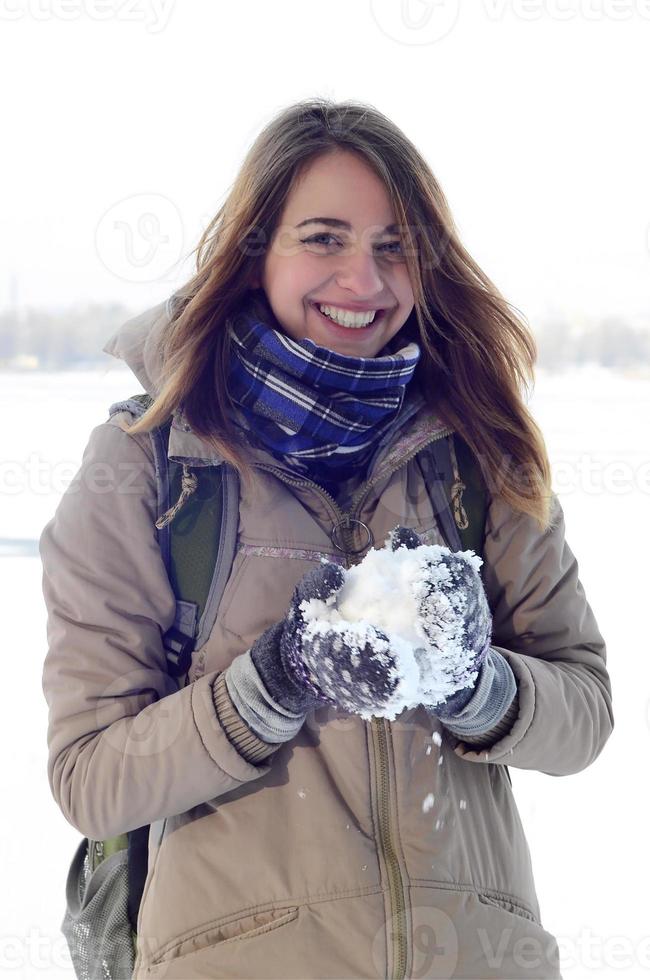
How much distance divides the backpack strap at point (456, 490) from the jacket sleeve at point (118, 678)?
44cm

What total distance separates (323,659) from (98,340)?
365 centimetres

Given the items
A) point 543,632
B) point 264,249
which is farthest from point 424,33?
point 543,632

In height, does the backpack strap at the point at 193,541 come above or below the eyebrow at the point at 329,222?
below

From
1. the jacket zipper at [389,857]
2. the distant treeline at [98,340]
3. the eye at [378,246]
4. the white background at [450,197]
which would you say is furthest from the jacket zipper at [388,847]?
the distant treeline at [98,340]

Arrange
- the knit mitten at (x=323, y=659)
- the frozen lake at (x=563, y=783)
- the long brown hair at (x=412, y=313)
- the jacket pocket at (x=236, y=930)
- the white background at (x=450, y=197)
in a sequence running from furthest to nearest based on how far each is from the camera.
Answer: the white background at (x=450, y=197), the frozen lake at (x=563, y=783), the long brown hair at (x=412, y=313), the jacket pocket at (x=236, y=930), the knit mitten at (x=323, y=659)

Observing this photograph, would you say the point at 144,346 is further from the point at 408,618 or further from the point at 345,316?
the point at 408,618

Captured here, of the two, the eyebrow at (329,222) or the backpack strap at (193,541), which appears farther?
the eyebrow at (329,222)

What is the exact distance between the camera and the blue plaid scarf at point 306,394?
4.19 ft

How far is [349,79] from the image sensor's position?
399 centimetres

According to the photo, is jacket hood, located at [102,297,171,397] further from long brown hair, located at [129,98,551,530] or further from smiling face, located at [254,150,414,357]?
smiling face, located at [254,150,414,357]

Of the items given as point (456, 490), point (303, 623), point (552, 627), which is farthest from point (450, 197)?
point (303, 623)

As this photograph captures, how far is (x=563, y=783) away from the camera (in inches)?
101

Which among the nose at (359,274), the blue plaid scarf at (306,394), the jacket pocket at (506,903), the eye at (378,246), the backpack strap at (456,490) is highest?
the eye at (378,246)

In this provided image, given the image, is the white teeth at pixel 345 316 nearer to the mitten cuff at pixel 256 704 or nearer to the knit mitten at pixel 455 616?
the knit mitten at pixel 455 616
